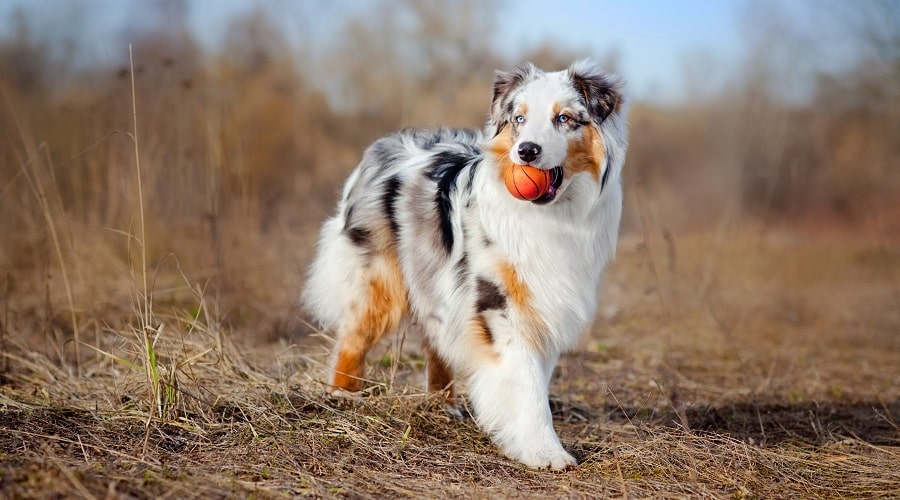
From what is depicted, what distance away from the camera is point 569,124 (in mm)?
3686

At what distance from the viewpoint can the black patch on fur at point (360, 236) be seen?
4.39m

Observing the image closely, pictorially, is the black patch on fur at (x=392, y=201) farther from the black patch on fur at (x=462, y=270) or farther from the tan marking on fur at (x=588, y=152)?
the tan marking on fur at (x=588, y=152)

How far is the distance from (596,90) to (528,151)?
563 millimetres

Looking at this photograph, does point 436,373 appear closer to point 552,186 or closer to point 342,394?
point 342,394

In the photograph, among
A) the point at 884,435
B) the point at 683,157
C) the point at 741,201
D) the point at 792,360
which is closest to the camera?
the point at 884,435

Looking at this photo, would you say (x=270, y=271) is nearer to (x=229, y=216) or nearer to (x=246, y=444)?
(x=229, y=216)

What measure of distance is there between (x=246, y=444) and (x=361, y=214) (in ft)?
4.94

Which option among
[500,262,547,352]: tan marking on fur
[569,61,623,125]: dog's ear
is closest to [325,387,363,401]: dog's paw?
[500,262,547,352]: tan marking on fur

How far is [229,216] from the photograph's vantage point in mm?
6750

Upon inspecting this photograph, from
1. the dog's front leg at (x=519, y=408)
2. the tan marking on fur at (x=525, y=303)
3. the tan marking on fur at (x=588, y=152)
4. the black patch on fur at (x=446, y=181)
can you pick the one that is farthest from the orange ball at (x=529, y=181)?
the dog's front leg at (x=519, y=408)

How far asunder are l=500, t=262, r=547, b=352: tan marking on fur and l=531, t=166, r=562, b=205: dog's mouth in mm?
330

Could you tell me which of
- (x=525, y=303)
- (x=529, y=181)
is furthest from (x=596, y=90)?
(x=525, y=303)

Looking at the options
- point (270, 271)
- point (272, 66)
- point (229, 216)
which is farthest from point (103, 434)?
point (272, 66)

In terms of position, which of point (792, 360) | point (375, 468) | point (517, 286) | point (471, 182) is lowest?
point (792, 360)
